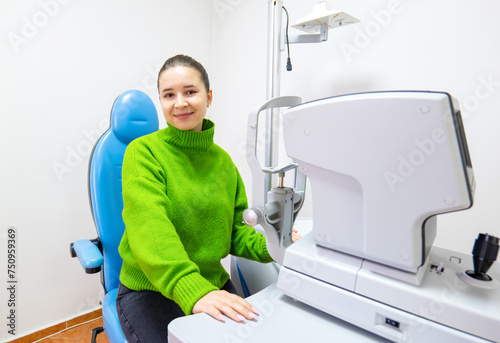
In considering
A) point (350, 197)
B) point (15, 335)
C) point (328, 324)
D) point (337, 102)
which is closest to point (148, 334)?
point (328, 324)

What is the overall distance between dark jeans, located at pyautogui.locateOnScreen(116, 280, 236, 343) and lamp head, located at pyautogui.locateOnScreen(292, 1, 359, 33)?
3.36 ft

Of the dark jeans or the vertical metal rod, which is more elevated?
the vertical metal rod

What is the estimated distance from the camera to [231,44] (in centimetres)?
182

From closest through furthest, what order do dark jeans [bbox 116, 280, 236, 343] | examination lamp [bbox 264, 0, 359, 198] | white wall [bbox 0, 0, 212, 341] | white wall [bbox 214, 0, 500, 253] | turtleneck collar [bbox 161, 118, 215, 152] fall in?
1. dark jeans [bbox 116, 280, 236, 343]
2. turtleneck collar [bbox 161, 118, 215, 152]
3. white wall [bbox 214, 0, 500, 253]
4. examination lamp [bbox 264, 0, 359, 198]
5. white wall [bbox 0, 0, 212, 341]

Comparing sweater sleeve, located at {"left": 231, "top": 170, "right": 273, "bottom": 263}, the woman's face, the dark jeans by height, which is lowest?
the dark jeans

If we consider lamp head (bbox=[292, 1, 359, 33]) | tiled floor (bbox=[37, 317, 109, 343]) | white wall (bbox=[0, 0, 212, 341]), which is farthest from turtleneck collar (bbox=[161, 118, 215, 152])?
tiled floor (bbox=[37, 317, 109, 343])

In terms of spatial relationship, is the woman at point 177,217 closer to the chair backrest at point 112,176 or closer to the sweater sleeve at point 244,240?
the sweater sleeve at point 244,240

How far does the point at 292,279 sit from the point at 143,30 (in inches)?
60.6

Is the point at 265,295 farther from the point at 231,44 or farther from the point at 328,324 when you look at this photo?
the point at 231,44

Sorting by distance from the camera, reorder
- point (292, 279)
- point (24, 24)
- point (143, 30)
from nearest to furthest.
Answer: point (292, 279), point (24, 24), point (143, 30)

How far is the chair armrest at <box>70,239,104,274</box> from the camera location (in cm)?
87

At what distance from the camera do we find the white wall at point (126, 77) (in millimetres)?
1024

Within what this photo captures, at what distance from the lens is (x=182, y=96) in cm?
83

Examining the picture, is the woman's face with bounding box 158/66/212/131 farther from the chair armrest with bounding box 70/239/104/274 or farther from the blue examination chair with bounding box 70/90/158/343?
the chair armrest with bounding box 70/239/104/274
